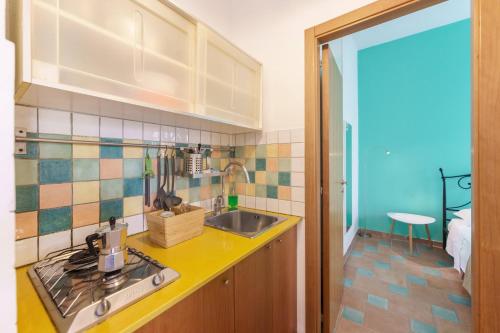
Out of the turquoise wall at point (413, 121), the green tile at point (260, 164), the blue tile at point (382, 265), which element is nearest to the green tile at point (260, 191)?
the green tile at point (260, 164)

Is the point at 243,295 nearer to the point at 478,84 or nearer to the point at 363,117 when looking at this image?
the point at 478,84

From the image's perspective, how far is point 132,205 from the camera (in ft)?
3.58

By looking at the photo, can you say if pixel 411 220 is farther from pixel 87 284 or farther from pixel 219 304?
pixel 87 284

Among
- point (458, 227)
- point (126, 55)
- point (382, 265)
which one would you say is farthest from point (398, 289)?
point (126, 55)

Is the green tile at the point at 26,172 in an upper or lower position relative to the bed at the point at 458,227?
upper

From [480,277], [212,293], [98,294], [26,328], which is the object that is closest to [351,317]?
[480,277]

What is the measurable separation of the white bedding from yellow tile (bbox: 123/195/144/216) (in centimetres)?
263

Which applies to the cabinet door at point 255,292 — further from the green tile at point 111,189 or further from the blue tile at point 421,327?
the blue tile at point 421,327

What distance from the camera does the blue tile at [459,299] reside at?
172 cm

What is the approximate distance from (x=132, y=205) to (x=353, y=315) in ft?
6.05

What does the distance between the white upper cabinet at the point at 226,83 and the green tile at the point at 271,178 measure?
0.36 m

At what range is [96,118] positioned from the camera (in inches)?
38.0

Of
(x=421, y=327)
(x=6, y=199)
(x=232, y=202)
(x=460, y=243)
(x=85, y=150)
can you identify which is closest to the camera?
(x=6, y=199)

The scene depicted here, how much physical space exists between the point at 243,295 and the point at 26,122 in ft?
3.70
